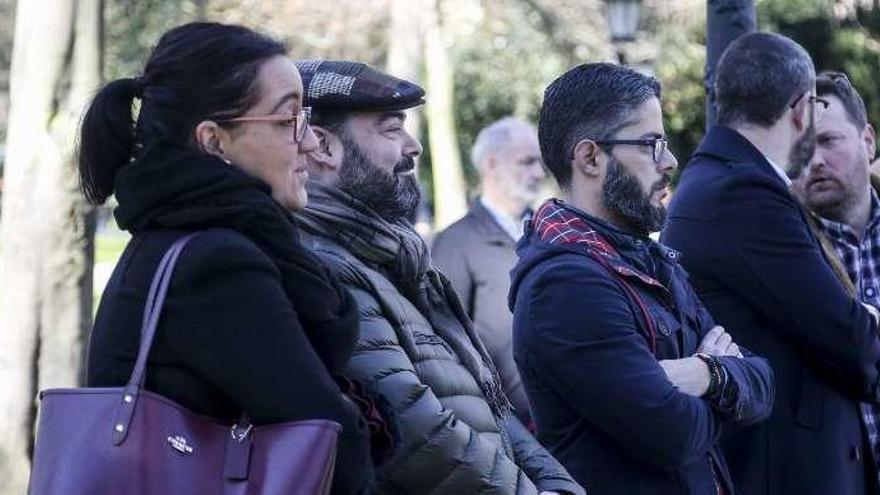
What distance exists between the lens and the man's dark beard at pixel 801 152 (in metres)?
5.16

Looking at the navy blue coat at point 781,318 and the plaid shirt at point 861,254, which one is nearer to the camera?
the navy blue coat at point 781,318

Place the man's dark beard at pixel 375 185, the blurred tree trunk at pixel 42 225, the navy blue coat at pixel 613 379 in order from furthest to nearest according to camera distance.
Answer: the blurred tree trunk at pixel 42 225 < the navy blue coat at pixel 613 379 < the man's dark beard at pixel 375 185

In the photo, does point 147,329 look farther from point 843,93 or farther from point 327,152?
point 843,93

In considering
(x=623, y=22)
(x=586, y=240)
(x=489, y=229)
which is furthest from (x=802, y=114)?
(x=623, y=22)

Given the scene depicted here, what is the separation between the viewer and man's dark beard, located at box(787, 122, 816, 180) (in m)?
5.16

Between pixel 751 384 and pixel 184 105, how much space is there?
1.71 metres

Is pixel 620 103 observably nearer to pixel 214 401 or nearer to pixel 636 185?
pixel 636 185

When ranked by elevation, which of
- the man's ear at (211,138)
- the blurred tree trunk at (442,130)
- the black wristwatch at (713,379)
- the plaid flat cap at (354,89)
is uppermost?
the man's ear at (211,138)

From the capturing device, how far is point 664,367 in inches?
160

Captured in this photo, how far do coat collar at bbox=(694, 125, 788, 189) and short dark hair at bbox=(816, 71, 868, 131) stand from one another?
0.76m

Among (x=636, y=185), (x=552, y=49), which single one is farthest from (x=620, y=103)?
(x=552, y=49)

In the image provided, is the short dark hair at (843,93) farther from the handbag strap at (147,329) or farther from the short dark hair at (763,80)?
the handbag strap at (147,329)

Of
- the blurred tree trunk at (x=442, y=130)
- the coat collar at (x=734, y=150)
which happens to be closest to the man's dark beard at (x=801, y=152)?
the coat collar at (x=734, y=150)

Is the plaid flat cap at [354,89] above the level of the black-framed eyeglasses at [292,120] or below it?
below
